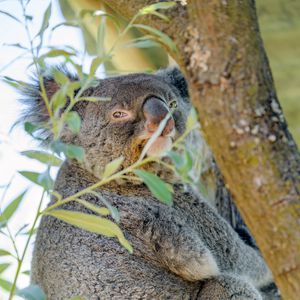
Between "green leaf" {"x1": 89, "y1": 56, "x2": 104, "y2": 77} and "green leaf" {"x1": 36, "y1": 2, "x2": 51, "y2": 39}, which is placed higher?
"green leaf" {"x1": 36, "y1": 2, "x2": 51, "y2": 39}

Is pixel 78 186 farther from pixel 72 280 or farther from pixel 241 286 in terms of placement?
pixel 241 286

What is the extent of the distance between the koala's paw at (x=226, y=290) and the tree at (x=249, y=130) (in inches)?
52.5

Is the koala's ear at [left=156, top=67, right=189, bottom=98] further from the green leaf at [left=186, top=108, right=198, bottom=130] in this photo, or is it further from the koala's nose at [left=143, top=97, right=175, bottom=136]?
the green leaf at [left=186, top=108, right=198, bottom=130]

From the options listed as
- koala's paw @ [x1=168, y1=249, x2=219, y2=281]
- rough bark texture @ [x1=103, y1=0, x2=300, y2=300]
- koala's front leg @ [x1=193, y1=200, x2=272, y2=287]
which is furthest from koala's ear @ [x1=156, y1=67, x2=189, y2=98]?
rough bark texture @ [x1=103, y1=0, x2=300, y2=300]

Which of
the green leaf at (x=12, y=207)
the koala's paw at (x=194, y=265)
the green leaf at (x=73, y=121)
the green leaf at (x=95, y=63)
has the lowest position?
the koala's paw at (x=194, y=265)

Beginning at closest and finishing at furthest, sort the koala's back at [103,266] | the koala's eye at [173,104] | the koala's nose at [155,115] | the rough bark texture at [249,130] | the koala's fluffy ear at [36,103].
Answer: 1. the rough bark texture at [249,130]
2. the koala's back at [103,266]
3. the koala's nose at [155,115]
4. the koala's eye at [173,104]
5. the koala's fluffy ear at [36,103]

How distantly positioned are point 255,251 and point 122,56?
1.58 metres

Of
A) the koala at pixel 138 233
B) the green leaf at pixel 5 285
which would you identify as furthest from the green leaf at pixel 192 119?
the koala at pixel 138 233

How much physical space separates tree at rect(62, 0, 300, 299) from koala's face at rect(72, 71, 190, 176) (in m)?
1.49

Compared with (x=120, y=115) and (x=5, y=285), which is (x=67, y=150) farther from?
(x=120, y=115)

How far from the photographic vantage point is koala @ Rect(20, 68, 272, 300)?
2.79 metres

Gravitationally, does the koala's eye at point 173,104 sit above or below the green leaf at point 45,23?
below

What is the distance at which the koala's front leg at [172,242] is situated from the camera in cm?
280

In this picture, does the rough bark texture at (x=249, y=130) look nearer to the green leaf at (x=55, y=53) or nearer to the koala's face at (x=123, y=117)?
the green leaf at (x=55, y=53)
